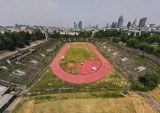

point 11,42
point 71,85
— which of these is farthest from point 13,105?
point 11,42

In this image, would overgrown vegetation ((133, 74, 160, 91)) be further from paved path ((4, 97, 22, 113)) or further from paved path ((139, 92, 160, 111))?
paved path ((4, 97, 22, 113))

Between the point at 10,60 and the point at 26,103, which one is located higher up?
the point at 10,60

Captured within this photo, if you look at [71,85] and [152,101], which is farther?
[71,85]

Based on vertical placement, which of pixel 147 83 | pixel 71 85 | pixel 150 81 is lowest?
pixel 71 85

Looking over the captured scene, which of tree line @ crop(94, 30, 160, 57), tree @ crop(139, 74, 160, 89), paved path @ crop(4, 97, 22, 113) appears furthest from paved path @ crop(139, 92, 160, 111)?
tree line @ crop(94, 30, 160, 57)

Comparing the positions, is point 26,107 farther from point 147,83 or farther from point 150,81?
point 150,81

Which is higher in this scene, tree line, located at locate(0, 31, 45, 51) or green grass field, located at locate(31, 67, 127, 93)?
tree line, located at locate(0, 31, 45, 51)

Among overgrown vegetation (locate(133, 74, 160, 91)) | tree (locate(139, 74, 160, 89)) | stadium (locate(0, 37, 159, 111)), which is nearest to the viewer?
stadium (locate(0, 37, 159, 111))

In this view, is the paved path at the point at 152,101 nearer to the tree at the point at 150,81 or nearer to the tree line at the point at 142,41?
the tree at the point at 150,81

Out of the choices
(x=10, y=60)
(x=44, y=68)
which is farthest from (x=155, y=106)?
(x=10, y=60)

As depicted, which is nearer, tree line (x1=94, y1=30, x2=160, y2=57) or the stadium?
the stadium

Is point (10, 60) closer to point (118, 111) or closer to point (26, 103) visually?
point (26, 103)
